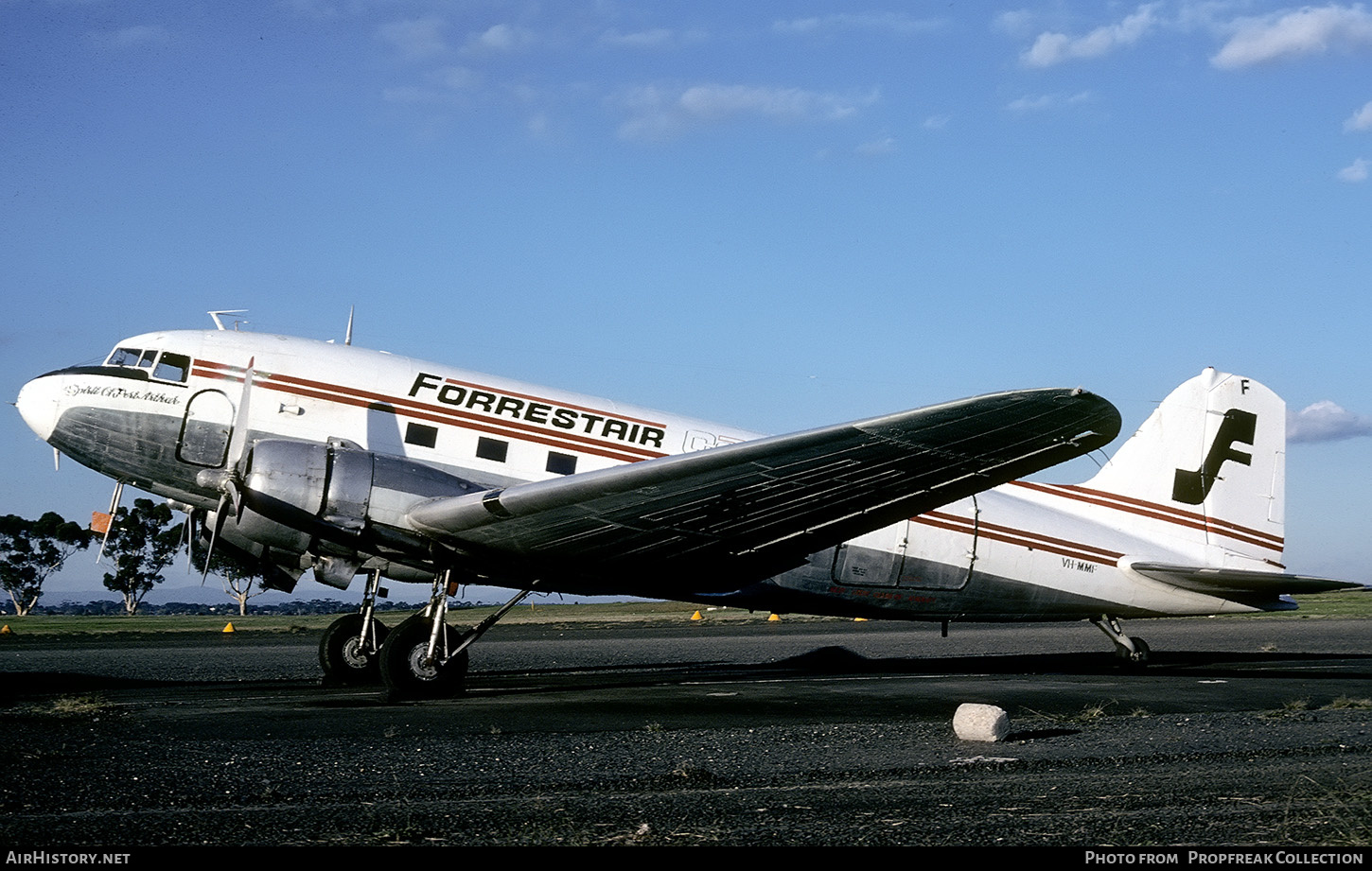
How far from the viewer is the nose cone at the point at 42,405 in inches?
534

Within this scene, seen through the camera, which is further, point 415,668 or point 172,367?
point 172,367

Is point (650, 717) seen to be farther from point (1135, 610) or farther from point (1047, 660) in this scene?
point (1047, 660)

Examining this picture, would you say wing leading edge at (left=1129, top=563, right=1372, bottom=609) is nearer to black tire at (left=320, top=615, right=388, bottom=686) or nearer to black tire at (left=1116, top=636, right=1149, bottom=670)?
black tire at (left=1116, top=636, right=1149, bottom=670)

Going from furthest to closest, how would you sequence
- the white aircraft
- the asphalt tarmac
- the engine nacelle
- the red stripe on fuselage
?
the red stripe on fuselage, the engine nacelle, the white aircraft, the asphalt tarmac

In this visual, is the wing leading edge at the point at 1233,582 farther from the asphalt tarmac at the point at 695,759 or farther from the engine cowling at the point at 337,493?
the engine cowling at the point at 337,493

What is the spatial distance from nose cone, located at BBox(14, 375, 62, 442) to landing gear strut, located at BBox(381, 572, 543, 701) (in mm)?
5361

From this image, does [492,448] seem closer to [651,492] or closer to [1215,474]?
[651,492]

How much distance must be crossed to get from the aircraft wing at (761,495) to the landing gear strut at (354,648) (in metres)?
3.10

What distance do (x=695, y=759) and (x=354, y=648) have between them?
25.9 ft

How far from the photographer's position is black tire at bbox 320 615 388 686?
14.3 m

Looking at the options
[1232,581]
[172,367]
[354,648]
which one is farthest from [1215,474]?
[172,367]

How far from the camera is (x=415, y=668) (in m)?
11.9

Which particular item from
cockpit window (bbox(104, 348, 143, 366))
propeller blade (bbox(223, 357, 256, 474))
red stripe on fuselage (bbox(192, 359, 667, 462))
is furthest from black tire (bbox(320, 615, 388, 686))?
cockpit window (bbox(104, 348, 143, 366))

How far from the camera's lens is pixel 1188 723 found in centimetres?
988
